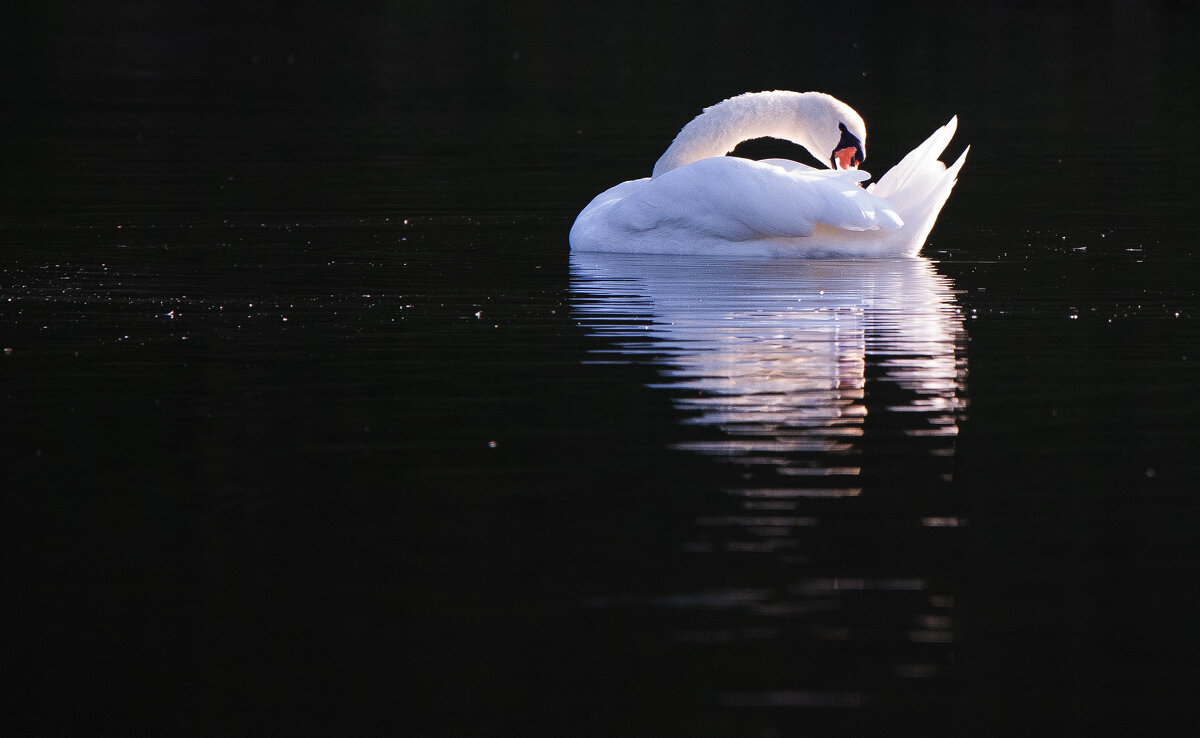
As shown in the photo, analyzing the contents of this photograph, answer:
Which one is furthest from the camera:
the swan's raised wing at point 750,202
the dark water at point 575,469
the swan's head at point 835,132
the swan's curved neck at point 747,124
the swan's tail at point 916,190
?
the swan's curved neck at point 747,124

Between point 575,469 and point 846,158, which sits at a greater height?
point 846,158

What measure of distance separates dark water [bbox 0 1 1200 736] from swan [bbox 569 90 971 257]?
24 centimetres

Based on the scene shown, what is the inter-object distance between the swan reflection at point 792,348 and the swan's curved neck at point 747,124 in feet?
4.24

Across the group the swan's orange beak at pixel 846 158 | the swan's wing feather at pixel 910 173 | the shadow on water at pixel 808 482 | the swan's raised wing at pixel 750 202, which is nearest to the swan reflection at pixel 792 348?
the shadow on water at pixel 808 482

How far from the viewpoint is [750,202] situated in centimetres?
1233

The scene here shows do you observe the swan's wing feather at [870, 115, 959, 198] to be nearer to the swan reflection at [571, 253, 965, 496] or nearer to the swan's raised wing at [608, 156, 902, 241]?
the swan's raised wing at [608, 156, 902, 241]

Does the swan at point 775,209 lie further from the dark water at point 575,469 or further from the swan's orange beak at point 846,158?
the dark water at point 575,469

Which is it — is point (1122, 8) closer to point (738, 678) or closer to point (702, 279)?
point (702, 279)

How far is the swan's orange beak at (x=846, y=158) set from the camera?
13.8m

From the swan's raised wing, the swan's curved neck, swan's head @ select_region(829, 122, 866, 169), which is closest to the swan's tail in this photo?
the swan's raised wing

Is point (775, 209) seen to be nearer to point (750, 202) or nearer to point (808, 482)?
point (750, 202)

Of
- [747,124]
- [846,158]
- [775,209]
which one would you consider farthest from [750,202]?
[747,124]

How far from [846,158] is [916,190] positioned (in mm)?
1247

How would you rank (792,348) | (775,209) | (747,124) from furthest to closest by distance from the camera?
1. (747,124)
2. (775,209)
3. (792,348)
